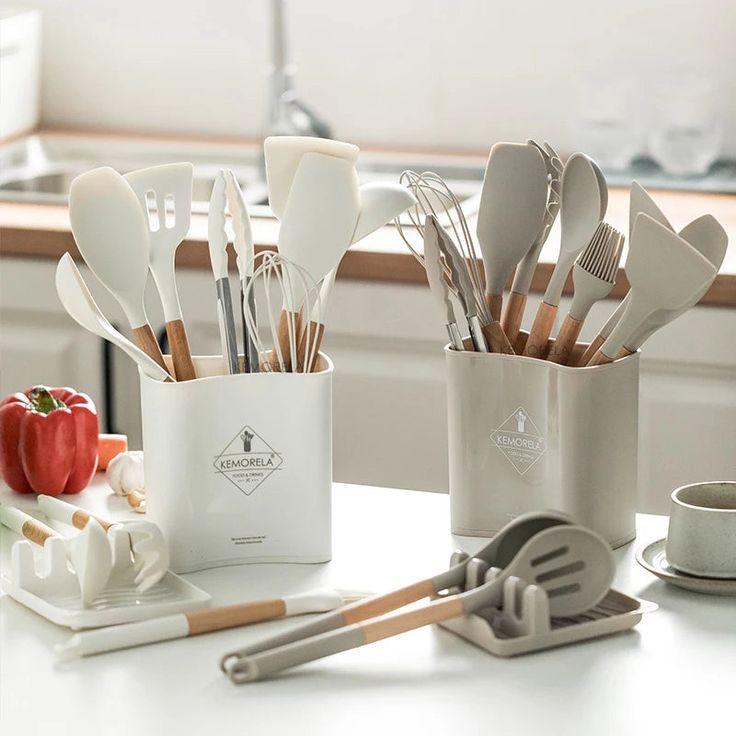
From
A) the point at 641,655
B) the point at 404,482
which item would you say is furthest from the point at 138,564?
the point at 404,482

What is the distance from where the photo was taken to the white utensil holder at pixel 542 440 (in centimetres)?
111

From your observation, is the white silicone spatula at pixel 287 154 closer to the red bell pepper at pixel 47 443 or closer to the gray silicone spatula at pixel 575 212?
the gray silicone spatula at pixel 575 212

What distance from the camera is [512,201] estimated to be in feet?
3.76

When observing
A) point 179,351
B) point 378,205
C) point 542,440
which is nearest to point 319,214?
point 378,205

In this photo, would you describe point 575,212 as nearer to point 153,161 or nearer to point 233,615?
point 233,615

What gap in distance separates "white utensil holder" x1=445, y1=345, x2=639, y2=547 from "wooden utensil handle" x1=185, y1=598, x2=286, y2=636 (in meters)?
0.24

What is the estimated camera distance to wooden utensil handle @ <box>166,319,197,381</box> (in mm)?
1107

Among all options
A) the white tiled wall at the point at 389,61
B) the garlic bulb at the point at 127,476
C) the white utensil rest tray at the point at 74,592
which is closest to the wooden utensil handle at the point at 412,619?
the white utensil rest tray at the point at 74,592

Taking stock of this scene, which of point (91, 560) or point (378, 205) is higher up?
point (378, 205)

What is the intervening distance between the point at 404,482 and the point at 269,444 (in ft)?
3.54

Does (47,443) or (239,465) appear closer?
(239,465)

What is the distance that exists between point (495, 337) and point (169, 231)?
29 cm

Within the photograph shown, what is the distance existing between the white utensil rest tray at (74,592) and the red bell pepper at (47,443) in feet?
0.69

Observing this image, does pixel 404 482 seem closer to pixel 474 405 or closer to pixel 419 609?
pixel 474 405
